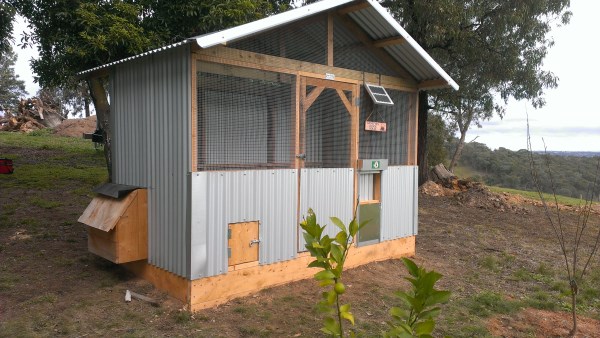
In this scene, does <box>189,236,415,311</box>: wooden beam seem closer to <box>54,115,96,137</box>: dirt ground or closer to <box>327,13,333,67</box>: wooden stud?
<box>327,13,333,67</box>: wooden stud

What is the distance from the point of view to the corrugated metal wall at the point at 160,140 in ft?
15.1

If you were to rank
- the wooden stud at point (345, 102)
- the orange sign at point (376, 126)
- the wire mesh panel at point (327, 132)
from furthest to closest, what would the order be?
the orange sign at point (376, 126) < the wooden stud at point (345, 102) < the wire mesh panel at point (327, 132)

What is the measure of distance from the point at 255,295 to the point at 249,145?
5.54 ft

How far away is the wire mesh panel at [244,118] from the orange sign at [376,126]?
1.36 m

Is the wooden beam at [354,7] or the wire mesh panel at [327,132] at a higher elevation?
the wooden beam at [354,7]

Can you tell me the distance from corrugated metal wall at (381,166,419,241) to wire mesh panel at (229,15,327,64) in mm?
2056

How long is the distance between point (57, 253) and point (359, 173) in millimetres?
4228

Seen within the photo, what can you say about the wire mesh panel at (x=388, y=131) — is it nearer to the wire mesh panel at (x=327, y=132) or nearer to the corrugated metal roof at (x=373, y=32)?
the wire mesh panel at (x=327, y=132)

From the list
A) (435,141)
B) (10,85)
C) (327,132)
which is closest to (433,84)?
(327,132)

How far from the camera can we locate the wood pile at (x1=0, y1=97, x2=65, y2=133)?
2633cm

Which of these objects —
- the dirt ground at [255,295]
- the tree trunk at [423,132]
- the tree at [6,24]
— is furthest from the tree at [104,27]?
the tree trunk at [423,132]

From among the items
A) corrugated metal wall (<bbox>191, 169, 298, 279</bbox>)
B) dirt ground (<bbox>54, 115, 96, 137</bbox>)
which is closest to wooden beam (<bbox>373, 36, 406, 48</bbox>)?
corrugated metal wall (<bbox>191, 169, 298, 279</bbox>)

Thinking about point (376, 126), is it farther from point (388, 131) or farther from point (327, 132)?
point (327, 132)

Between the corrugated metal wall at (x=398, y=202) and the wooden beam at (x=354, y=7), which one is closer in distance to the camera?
the wooden beam at (x=354, y=7)
